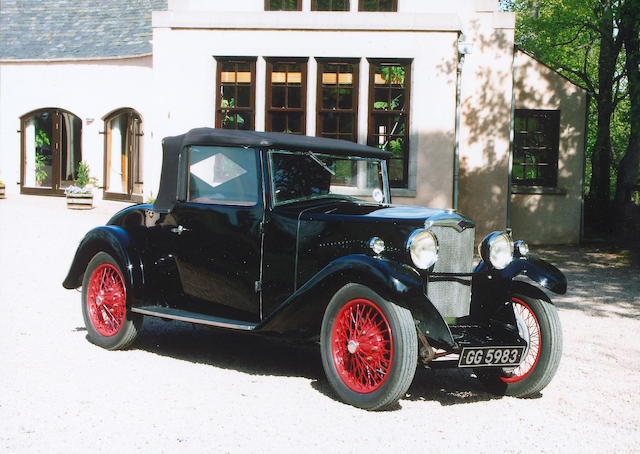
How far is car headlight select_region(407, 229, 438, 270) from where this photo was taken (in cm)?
509

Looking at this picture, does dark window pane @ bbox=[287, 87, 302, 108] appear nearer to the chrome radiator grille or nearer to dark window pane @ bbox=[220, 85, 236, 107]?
dark window pane @ bbox=[220, 85, 236, 107]

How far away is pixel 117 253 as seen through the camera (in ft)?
21.3

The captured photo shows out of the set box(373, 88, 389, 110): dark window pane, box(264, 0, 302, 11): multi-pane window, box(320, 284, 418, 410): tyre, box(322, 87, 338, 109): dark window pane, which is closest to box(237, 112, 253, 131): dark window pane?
box(322, 87, 338, 109): dark window pane

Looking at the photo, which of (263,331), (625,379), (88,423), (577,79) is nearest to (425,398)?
(263,331)

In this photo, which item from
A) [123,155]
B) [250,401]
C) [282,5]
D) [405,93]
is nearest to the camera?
[250,401]

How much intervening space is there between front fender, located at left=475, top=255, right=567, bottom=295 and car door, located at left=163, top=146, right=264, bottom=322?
5.57 ft

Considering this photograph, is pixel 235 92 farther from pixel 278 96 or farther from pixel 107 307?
pixel 107 307

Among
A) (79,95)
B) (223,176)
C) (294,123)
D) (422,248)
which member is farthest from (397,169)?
(79,95)

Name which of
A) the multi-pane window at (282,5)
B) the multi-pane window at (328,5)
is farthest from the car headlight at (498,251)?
the multi-pane window at (282,5)

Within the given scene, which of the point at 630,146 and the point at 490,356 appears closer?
the point at 490,356

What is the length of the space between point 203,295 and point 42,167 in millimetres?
19591

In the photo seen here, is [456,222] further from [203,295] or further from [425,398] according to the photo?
[203,295]

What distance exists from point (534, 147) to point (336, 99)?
509cm

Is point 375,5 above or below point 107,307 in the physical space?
above
